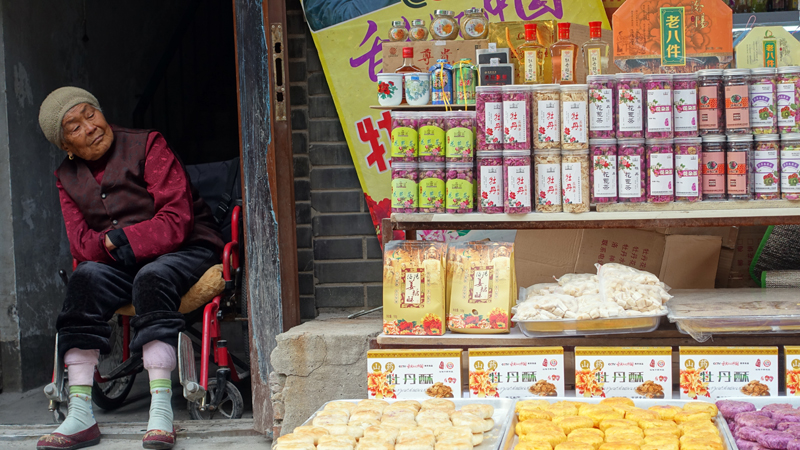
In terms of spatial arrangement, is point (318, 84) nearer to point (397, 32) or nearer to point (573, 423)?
point (397, 32)

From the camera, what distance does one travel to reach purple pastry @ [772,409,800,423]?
6.59 ft

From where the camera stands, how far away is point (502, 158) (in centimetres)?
258

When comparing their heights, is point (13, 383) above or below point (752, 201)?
below

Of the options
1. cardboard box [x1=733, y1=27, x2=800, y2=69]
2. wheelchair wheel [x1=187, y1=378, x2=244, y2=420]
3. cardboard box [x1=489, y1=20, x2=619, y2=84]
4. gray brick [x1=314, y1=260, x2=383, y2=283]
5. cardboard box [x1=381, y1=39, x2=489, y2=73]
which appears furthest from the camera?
gray brick [x1=314, y1=260, x2=383, y2=283]

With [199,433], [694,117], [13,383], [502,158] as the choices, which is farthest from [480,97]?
[13,383]

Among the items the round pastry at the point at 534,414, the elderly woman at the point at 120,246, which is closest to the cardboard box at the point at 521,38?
the round pastry at the point at 534,414

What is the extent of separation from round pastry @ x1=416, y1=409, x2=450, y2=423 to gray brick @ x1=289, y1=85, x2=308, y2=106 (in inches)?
75.3

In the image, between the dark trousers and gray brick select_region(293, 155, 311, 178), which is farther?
gray brick select_region(293, 155, 311, 178)

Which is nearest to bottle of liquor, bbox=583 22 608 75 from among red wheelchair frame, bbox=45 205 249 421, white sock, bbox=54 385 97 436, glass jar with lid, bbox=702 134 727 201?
glass jar with lid, bbox=702 134 727 201

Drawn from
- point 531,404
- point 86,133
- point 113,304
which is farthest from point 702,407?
point 86,133

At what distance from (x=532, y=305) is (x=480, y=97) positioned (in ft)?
2.54

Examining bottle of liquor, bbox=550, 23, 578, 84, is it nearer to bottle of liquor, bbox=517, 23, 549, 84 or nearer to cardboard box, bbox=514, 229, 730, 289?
bottle of liquor, bbox=517, 23, 549, 84

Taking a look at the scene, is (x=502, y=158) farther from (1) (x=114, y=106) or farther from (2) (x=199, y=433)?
(1) (x=114, y=106)

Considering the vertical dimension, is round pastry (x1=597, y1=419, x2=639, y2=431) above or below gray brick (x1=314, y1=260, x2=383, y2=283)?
below
